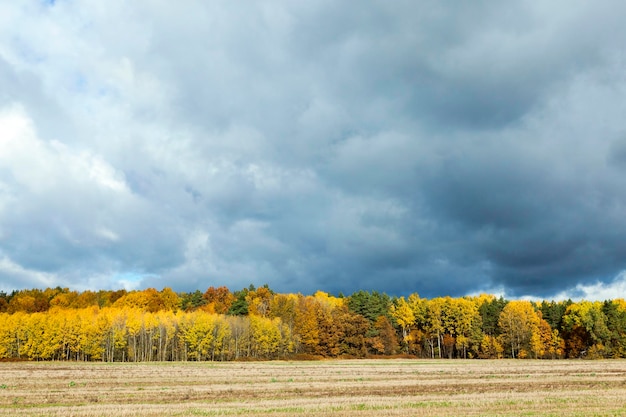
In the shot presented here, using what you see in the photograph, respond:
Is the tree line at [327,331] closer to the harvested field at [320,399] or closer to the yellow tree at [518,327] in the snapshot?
the yellow tree at [518,327]

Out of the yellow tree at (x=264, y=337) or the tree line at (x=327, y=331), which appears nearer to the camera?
the tree line at (x=327, y=331)

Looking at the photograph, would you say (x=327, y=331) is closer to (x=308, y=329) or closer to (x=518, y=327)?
(x=308, y=329)

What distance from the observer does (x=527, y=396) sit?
113 ft

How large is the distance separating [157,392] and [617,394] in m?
35.7

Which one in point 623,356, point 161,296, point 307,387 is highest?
point 161,296

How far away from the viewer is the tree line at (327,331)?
129 m

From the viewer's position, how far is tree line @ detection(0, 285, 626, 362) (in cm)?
12925

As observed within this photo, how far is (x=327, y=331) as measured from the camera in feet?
461

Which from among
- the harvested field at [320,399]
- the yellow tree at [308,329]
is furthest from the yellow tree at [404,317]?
the harvested field at [320,399]

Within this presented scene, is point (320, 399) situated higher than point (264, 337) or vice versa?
point (320, 399)

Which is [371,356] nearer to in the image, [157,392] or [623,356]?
[623,356]

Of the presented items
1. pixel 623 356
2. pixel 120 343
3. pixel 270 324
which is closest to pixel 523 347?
pixel 623 356

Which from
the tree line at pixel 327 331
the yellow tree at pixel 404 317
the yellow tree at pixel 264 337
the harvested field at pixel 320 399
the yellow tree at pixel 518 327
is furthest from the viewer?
the yellow tree at pixel 404 317

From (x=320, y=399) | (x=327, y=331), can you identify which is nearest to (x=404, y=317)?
(x=327, y=331)
